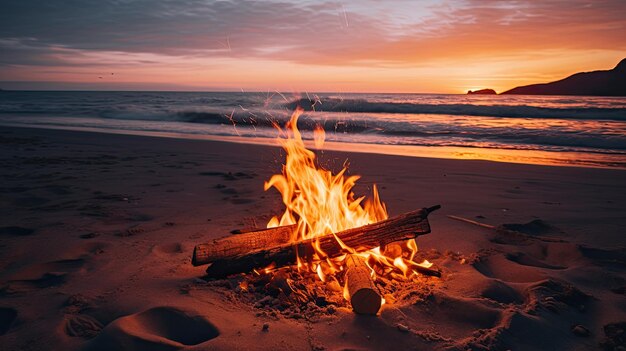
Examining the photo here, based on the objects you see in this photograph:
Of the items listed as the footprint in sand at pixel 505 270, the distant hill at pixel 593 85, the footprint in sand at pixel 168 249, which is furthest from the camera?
the distant hill at pixel 593 85

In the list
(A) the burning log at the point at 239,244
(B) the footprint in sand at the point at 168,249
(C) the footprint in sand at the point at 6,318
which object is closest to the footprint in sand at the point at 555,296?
(A) the burning log at the point at 239,244

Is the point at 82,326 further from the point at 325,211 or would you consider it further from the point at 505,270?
the point at 505,270

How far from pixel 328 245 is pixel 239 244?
873mm

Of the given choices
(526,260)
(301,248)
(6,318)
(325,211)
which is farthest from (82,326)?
(526,260)

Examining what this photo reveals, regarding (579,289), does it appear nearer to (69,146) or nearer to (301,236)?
(301,236)

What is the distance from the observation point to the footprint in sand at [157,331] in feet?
8.84

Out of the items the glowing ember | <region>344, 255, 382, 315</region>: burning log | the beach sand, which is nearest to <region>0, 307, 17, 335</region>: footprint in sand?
the beach sand

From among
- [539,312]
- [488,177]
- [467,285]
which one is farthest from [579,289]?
[488,177]

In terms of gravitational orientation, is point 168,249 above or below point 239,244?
below

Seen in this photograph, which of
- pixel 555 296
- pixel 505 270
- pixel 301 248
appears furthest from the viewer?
pixel 505 270

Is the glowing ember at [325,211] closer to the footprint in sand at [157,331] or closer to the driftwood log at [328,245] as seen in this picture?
the driftwood log at [328,245]

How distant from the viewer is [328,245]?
12.5 feet

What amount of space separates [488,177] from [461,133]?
11452mm

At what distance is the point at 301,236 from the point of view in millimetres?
4371
